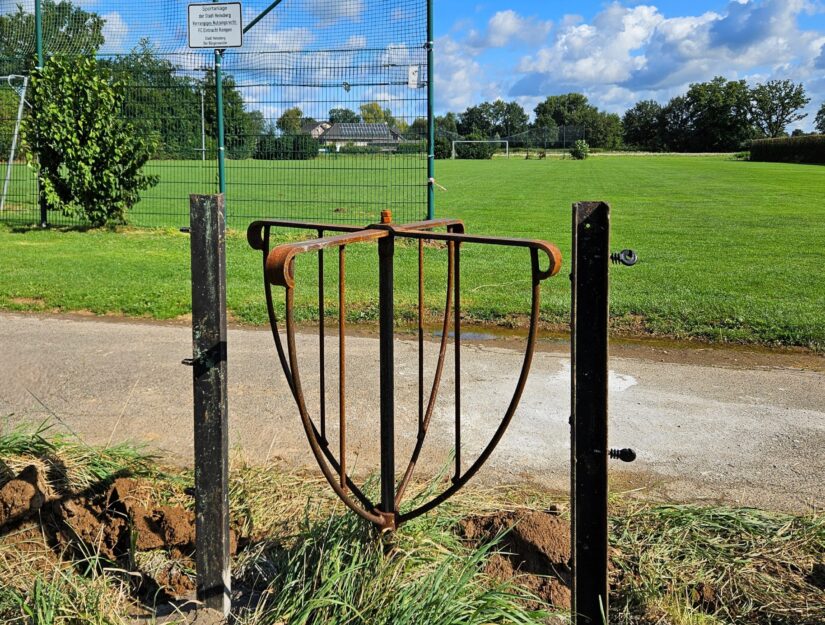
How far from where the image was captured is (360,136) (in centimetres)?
1259

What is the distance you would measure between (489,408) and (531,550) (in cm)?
191

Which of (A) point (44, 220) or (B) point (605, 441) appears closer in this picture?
(B) point (605, 441)

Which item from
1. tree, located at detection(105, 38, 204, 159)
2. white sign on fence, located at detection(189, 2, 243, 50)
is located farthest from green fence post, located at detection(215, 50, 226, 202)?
tree, located at detection(105, 38, 204, 159)

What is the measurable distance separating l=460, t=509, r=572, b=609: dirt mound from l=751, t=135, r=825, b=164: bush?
189ft

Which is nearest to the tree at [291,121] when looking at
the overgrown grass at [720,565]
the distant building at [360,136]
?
the distant building at [360,136]

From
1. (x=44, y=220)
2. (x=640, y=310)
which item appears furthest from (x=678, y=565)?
(x=44, y=220)

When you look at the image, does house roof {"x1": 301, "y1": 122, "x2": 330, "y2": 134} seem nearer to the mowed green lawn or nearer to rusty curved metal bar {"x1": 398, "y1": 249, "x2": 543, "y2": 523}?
the mowed green lawn

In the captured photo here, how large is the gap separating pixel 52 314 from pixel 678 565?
6.34 m

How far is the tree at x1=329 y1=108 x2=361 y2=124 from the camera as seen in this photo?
12.2 m

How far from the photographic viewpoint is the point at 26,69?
14.4 meters

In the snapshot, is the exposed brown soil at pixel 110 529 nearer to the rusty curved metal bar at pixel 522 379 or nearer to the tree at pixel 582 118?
the rusty curved metal bar at pixel 522 379

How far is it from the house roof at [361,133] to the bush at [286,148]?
1.00 ft

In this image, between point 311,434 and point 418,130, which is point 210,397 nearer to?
point 311,434

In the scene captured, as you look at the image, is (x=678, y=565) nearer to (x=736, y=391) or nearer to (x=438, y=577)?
(x=438, y=577)
